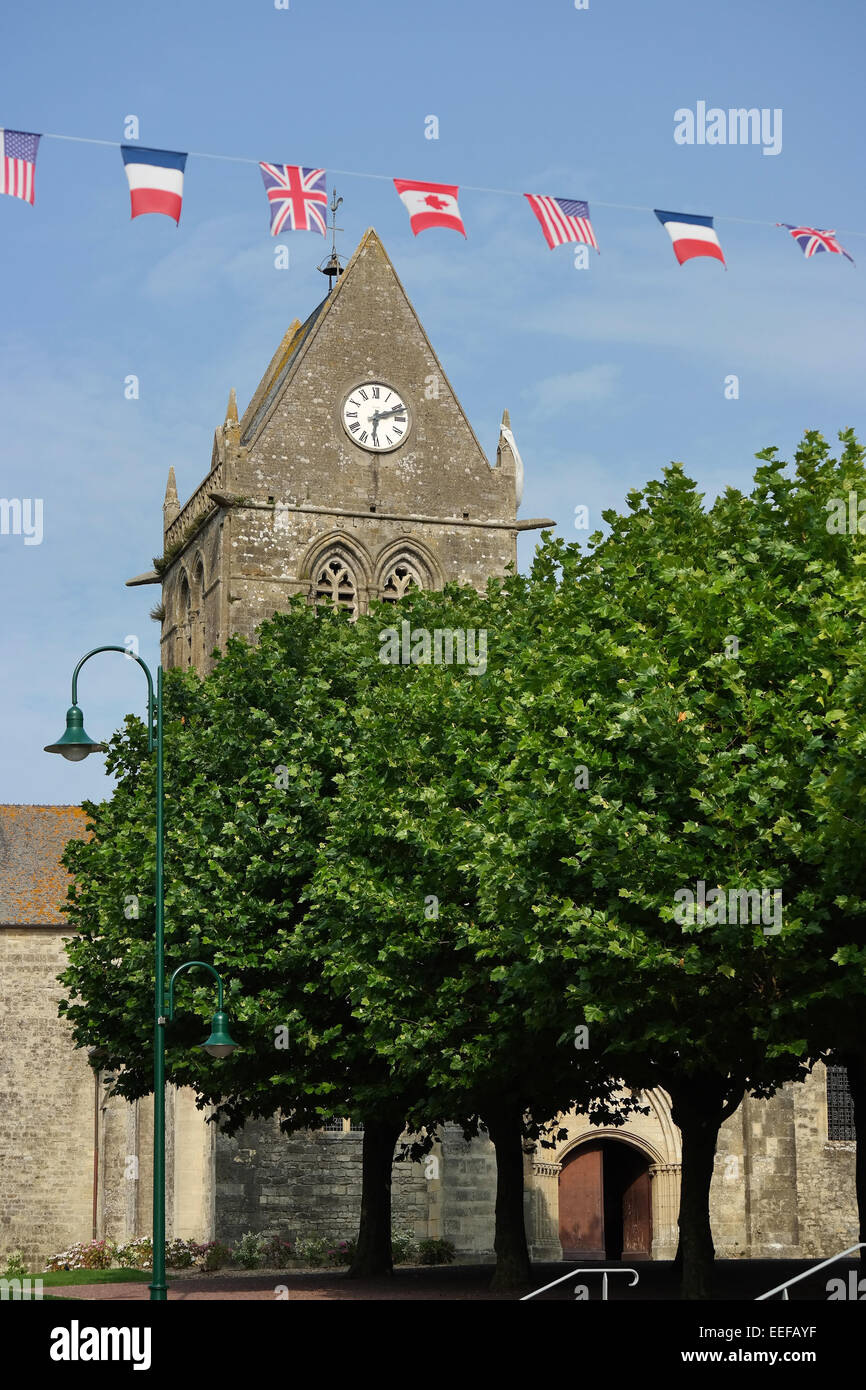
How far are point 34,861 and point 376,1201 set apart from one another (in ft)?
79.3

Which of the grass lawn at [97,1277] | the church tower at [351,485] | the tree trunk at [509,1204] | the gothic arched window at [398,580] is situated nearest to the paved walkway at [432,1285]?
the tree trunk at [509,1204]

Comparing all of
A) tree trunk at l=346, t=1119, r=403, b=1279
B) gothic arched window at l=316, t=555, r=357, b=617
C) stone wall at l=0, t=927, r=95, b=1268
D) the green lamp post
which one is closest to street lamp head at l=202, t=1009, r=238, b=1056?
the green lamp post

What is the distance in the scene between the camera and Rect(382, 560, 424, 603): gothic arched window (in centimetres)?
4719

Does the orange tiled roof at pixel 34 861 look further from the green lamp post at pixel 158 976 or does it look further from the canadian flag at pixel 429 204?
the canadian flag at pixel 429 204

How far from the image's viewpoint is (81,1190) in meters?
50.4

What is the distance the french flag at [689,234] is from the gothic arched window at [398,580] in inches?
991

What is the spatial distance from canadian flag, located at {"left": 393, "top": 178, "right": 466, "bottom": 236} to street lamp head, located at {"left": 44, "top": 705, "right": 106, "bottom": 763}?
7.74 metres

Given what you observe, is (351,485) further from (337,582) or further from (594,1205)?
(594,1205)

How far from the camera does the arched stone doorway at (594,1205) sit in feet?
145

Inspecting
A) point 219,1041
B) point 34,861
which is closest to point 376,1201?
point 219,1041

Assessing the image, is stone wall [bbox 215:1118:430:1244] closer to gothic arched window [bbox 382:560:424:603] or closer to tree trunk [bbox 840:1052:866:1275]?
gothic arched window [bbox 382:560:424:603]

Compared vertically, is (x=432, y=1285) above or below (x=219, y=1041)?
below

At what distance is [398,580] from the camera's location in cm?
4731

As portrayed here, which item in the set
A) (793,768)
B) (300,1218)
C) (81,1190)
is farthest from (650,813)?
(81,1190)
